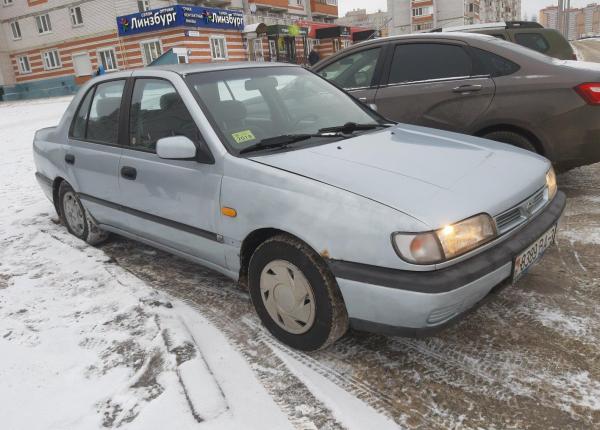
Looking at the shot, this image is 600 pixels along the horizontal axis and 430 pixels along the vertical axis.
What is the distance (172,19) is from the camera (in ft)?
95.9

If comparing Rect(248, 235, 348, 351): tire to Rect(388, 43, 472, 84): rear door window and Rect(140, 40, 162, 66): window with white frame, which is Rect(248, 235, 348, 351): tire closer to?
Rect(388, 43, 472, 84): rear door window

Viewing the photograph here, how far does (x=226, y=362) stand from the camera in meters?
2.56

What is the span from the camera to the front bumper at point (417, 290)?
81.5 inches

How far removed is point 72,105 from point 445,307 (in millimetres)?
3806

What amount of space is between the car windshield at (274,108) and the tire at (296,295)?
0.68 m

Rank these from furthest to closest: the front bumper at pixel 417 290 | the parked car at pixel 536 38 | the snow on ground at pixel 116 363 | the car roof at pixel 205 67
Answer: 1. the parked car at pixel 536 38
2. the car roof at pixel 205 67
3. the snow on ground at pixel 116 363
4. the front bumper at pixel 417 290

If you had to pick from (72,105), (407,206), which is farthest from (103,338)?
(72,105)

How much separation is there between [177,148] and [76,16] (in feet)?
123

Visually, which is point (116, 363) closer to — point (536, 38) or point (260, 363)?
point (260, 363)

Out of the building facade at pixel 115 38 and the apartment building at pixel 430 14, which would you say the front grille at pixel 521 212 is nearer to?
the building facade at pixel 115 38

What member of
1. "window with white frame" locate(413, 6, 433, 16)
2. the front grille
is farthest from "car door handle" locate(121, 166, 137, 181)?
"window with white frame" locate(413, 6, 433, 16)

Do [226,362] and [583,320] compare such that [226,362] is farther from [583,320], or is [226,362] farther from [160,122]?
[583,320]

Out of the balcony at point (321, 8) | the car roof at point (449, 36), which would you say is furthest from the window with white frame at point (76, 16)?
the car roof at point (449, 36)

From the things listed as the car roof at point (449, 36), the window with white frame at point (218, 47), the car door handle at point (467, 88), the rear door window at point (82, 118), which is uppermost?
the window with white frame at point (218, 47)
